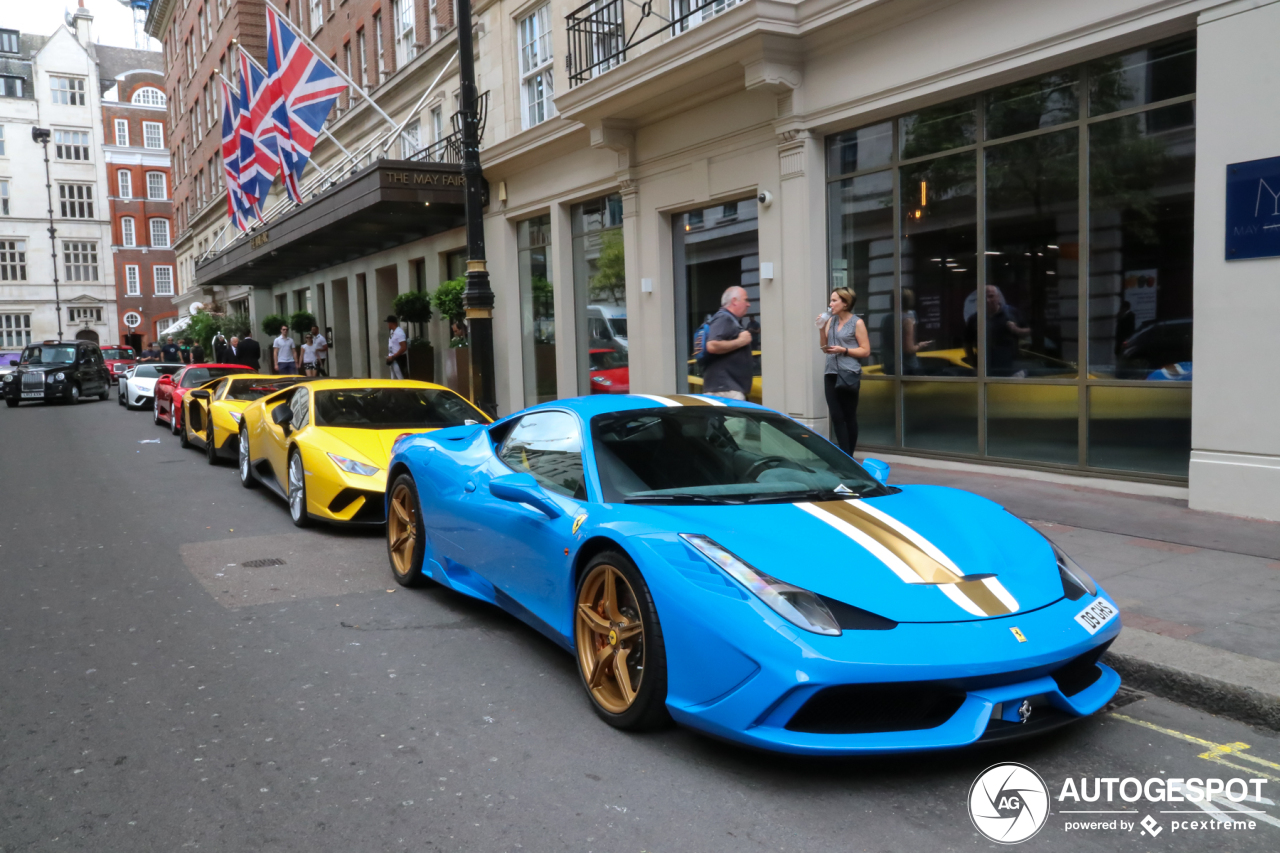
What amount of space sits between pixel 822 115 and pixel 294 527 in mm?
7008

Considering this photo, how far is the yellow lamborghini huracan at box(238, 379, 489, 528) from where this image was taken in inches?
315

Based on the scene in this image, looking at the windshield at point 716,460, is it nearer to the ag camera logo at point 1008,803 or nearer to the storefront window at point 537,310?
the ag camera logo at point 1008,803

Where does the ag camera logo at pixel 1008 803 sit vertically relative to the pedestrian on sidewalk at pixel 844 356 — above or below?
below

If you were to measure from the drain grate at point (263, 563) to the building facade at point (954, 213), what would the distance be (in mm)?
6213

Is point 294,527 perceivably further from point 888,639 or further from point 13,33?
point 13,33

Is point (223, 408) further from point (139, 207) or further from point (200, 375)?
point (139, 207)

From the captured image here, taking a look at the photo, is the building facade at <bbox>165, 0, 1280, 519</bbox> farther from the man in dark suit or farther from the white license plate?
the man in dark suit

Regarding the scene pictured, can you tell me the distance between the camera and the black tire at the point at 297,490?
836 centimetres

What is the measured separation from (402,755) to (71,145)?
85.0 metres

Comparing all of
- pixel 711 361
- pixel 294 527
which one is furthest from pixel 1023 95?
pixel 294 527

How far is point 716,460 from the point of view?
4.60 metres

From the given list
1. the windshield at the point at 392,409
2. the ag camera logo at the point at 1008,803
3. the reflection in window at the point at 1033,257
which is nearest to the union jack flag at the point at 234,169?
the windshield at the point at 392,409

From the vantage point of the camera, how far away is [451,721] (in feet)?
13.3

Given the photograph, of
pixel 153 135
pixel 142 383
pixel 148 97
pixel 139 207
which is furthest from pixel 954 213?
pixel 148 97
